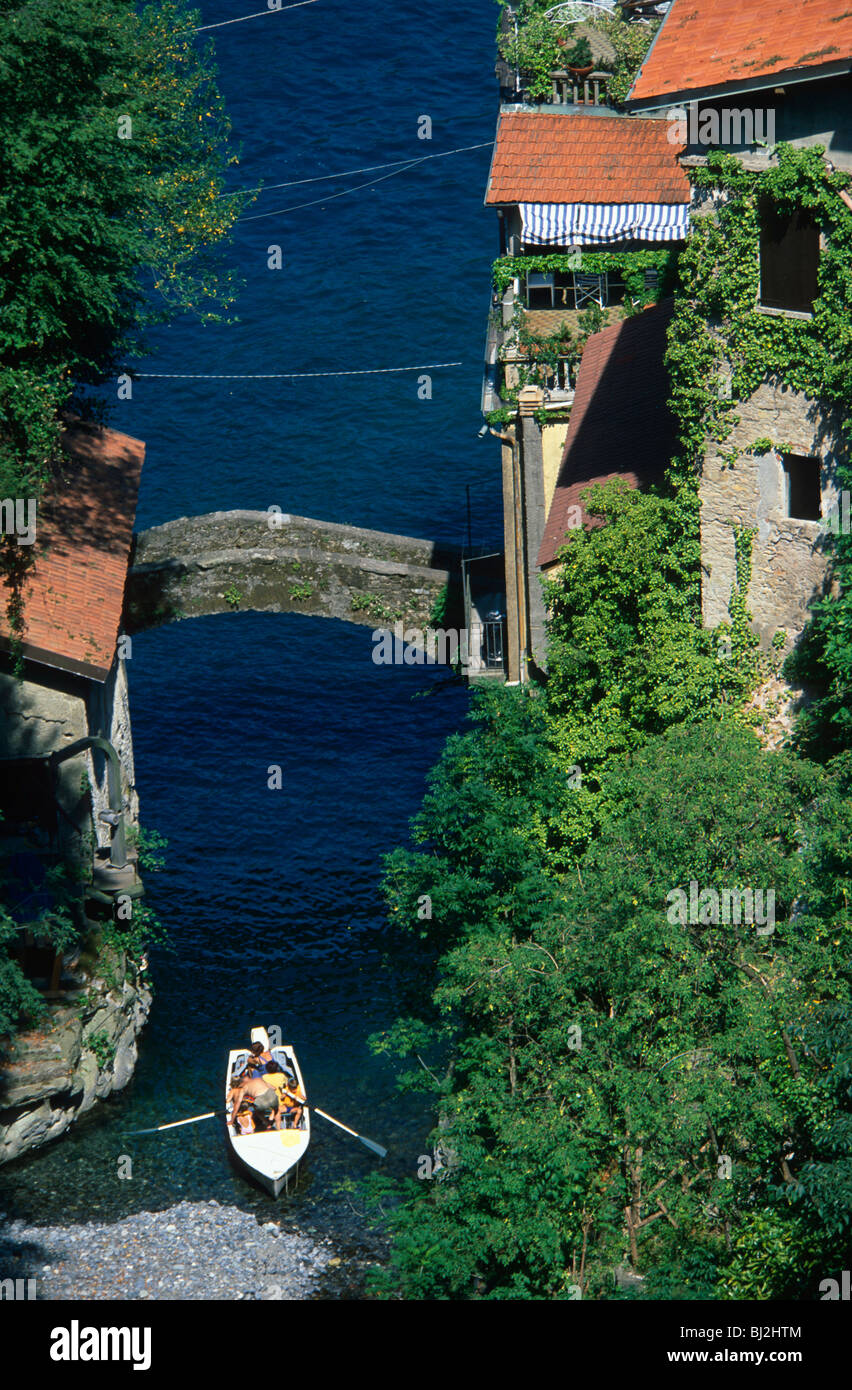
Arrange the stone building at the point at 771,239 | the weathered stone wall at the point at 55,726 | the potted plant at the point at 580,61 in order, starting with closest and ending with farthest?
the stone building at the point at 771,239
the weathered stone wall at the point at 55,726
the potted plant at the point at 580,61

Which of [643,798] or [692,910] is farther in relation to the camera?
[643,798]

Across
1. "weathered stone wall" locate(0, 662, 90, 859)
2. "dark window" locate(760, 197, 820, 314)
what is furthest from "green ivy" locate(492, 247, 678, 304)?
"weathered stone wall" locate(0, 662, 90, 859)

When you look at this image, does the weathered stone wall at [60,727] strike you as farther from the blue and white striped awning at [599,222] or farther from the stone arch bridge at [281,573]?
the blue and white striped awning at [599,222]

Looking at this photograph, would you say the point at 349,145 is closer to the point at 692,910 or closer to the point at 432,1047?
the point at 432,1047

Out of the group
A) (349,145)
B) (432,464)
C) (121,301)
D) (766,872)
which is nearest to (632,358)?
(121,301)

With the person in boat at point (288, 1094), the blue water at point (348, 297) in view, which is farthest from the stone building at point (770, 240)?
the blue water at point (348, 297)

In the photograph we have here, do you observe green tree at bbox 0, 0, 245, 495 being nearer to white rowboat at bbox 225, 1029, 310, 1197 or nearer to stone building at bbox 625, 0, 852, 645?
stone building at bbox 625, 0, 852, 645
